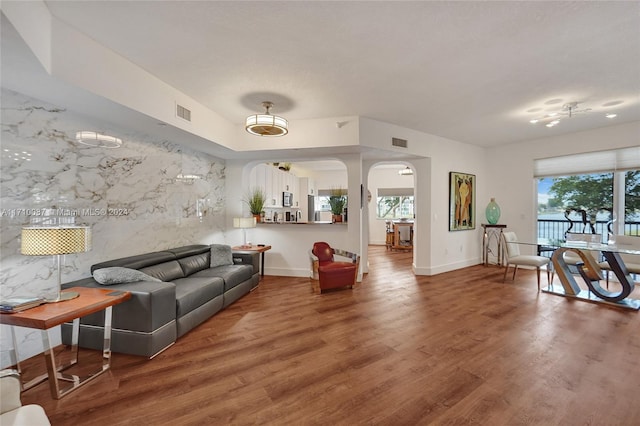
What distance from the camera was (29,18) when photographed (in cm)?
196

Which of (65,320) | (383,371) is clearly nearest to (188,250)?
(65,320)

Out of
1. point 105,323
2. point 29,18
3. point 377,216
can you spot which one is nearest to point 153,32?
point 29,18

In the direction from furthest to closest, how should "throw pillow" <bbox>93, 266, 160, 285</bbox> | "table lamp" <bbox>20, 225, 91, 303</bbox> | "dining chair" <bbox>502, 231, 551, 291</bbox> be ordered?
"dining chair" <bbox>502, 231, 551, 291</bbox>
"throw pillow" <bbox>93, 266, 160, 285</bbox>
"table lamp" <bbox>20, 225, 91, 303</bbox>

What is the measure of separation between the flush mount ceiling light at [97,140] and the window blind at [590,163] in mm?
7909

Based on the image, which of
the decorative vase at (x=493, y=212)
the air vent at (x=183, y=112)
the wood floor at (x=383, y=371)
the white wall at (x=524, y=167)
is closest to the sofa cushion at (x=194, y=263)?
the wood floor at (x=383, y=371)

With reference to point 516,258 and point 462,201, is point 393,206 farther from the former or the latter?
point 516,258

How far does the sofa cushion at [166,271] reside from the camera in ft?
11.2

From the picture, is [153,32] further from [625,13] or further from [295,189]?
[295,189]

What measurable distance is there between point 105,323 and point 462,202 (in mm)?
6636

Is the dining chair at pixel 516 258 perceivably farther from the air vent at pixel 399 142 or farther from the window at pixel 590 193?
the air vent at pixel 399 142

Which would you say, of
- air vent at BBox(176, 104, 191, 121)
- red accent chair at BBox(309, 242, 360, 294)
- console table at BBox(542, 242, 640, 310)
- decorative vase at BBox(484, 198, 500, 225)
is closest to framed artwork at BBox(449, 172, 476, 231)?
decorative vase at BBox(484, 198, 500, 225)

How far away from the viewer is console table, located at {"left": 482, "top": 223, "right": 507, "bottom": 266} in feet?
21.2

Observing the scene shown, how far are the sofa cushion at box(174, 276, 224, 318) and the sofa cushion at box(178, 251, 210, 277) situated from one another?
237mm

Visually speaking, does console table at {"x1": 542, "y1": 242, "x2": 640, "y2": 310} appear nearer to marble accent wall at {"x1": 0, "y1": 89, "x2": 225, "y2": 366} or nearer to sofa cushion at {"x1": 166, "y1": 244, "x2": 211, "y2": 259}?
sofa cushion at {"x1": 166, "y1": 244, "x2": 211, "y2": 259}
